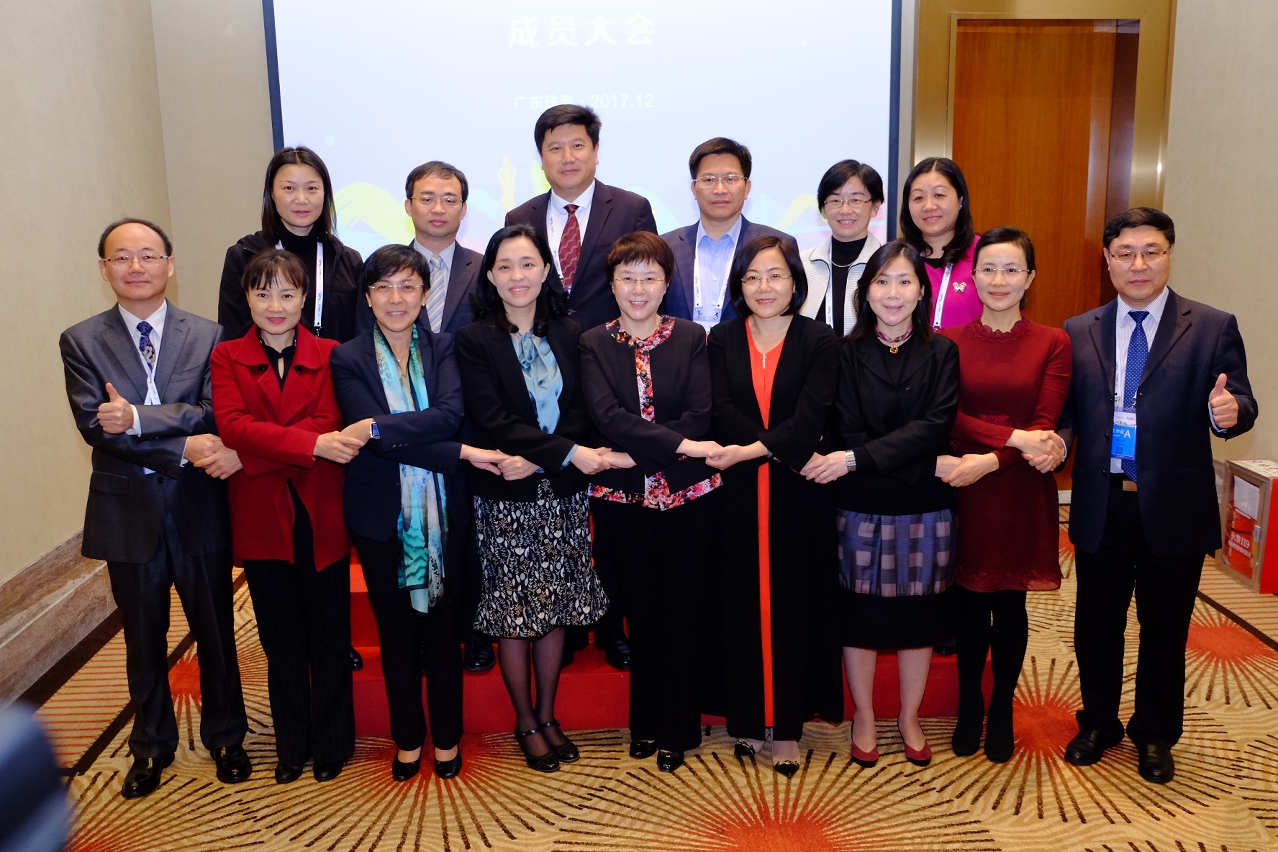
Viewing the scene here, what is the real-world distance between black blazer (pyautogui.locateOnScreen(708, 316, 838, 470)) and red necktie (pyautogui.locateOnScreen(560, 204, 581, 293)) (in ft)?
2.47

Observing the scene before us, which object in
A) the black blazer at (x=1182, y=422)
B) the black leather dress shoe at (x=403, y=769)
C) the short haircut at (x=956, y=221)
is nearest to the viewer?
the black blazer at (x=1182, y=422)

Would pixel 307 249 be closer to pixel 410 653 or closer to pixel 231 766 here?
pixel 410 653

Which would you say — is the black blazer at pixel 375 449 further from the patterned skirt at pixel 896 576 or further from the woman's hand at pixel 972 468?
the woman's hand at pixel 972 468

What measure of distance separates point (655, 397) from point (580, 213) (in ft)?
3.28

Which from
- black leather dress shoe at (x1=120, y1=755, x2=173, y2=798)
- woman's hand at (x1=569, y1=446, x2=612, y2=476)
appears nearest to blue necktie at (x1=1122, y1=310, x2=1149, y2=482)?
woman's hand at (x1=569, y1=446, x2=612, y2=476)

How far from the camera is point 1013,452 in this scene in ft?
7.86

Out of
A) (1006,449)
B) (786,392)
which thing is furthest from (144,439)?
(1006,449)

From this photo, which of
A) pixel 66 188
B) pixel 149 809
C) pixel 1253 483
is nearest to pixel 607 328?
pixel 149 809

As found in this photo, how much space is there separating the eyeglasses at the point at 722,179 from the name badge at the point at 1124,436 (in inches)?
54.8

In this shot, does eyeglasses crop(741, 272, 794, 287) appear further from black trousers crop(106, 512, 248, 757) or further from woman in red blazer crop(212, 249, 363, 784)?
black trousers crop(106, 512, 248, 757)

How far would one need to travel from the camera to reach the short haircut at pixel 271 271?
2.36 metres

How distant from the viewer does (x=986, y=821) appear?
234 cm

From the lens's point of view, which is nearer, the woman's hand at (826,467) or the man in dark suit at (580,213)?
the woman's hand at (826,467)

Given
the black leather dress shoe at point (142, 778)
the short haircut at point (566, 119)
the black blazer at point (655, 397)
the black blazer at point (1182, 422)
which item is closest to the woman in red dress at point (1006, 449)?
the black blazer at point (1182, 422)
